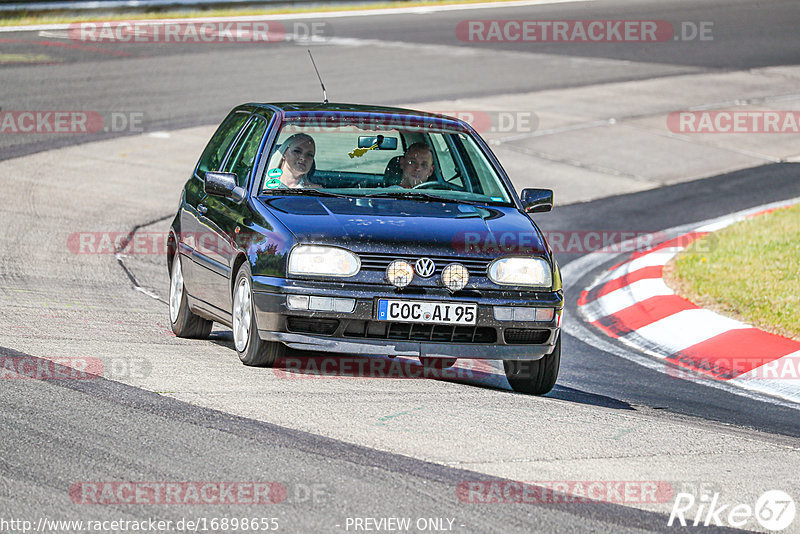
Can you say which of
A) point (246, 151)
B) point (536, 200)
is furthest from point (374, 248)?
point (246, 151)

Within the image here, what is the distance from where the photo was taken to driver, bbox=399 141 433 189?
8.23 metres

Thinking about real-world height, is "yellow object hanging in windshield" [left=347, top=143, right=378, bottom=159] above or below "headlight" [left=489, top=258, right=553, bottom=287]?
above

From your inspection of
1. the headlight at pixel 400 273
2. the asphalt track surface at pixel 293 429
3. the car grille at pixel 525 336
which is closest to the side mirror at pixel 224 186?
the asphalt track surface at pixel 293 429

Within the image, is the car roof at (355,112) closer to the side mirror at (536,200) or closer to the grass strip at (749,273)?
the side mirror at (536,200)

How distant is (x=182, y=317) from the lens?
8727mm

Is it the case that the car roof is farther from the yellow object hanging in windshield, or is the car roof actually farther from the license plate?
the license plate

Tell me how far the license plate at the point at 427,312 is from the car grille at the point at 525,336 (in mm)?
255

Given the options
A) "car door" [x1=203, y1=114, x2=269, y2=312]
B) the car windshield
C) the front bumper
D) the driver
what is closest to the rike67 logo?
the front bumper

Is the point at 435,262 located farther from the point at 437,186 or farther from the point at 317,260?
the point at 437,186

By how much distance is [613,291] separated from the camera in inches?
451

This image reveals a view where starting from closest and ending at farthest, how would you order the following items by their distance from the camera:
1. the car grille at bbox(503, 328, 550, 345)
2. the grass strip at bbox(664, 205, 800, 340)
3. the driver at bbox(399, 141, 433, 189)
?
the car grille at bbox(503, 328, 550, 345) < the driver at bbox(399, 141, 433, 189) < the grass strip at bbox(664, 205, 800, 340)

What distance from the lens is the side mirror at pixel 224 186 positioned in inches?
308

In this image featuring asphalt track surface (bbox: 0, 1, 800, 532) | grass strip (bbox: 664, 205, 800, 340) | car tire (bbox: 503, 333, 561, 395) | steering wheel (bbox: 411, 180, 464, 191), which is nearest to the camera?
asphalt track surface (bbox: 0, 1, 800, 532)

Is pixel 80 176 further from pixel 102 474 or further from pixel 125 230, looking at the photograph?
pixel 102 474
